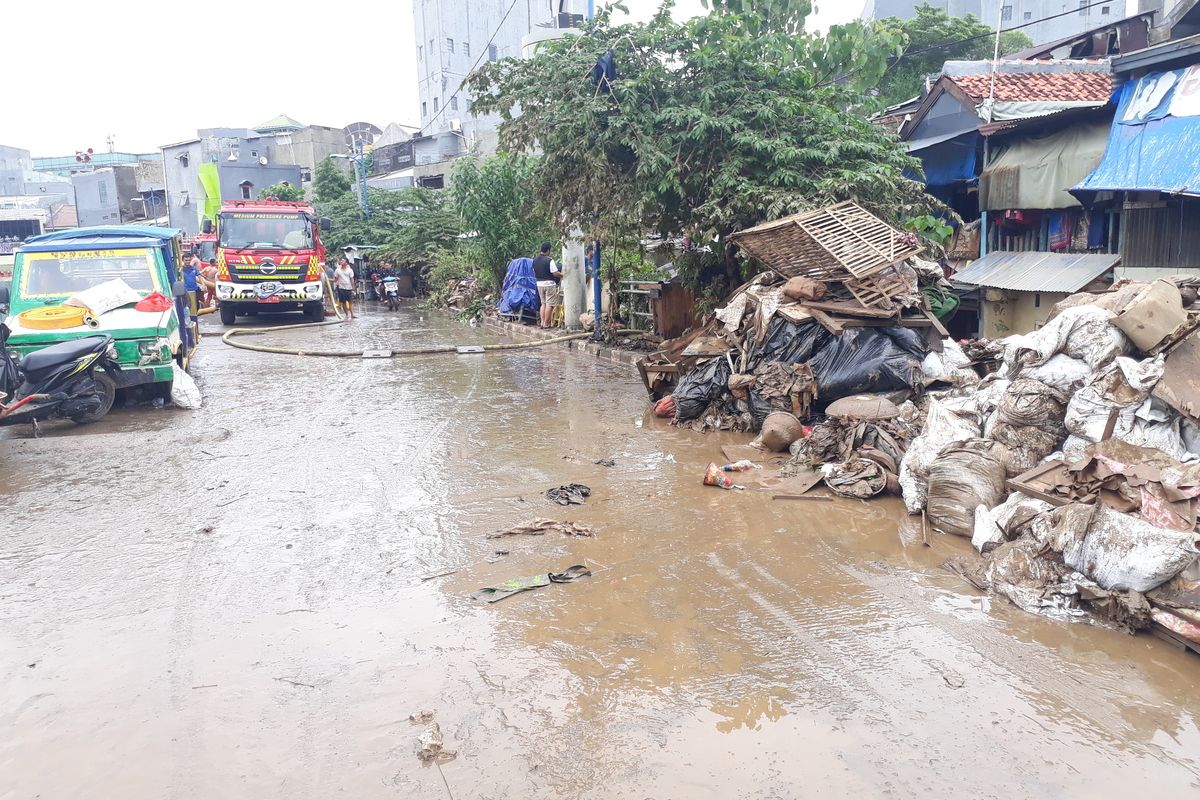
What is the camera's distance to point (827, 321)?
8.22 metres

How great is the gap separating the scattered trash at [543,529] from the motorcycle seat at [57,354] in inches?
232

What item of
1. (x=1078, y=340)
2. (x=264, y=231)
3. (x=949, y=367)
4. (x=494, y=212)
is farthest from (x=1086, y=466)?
(x=264, y=231)

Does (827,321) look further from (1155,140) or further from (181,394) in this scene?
(181,394)

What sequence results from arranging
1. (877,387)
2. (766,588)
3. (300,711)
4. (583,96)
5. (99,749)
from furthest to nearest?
(583,96) → (877,387) → (766,588) → (300,711) → (99,749)

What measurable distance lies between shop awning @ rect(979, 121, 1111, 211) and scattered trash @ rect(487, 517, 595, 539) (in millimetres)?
7879

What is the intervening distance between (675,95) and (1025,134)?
4.75 m

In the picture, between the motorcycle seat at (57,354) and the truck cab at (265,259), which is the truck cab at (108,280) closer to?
the motorcycle seat at (57,354)

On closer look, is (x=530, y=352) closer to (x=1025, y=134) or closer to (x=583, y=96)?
(x=583, y=96)

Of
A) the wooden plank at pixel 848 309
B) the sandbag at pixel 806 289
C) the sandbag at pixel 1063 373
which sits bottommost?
the sandbag at pixel 1063 373

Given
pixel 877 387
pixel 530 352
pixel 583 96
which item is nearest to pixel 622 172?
pixel 583 96

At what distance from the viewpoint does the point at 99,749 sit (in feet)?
11.2

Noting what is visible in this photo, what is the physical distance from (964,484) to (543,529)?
273 cm

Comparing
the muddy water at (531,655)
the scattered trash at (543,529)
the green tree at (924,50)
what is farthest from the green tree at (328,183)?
the scattered trash at (543,529)

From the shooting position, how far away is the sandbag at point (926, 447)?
5.95m
